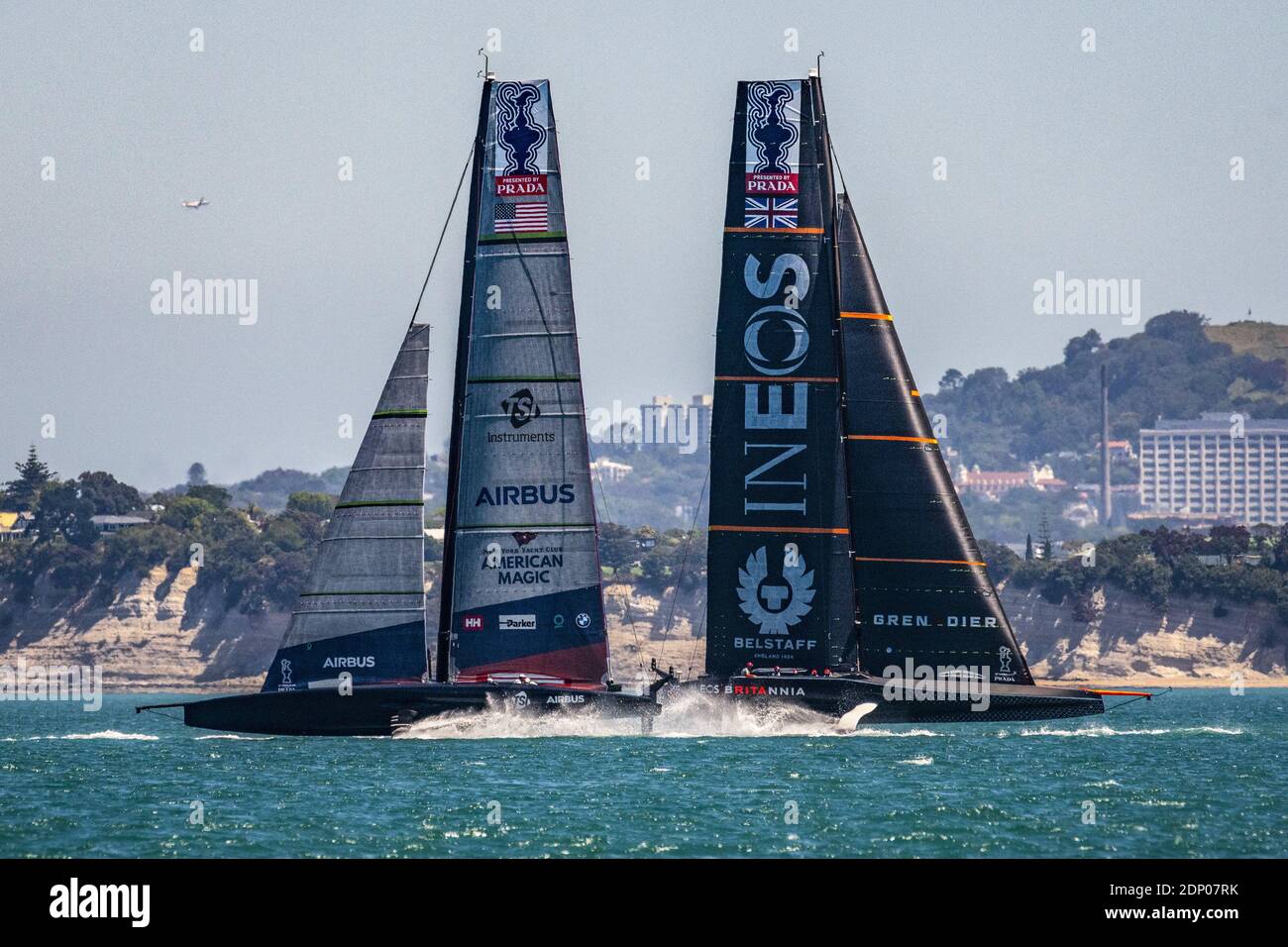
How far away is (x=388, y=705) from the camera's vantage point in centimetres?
4284

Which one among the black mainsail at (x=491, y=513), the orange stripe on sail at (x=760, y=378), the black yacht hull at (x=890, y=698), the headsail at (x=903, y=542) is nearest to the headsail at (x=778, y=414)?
the orange stripe on sail at (x=760, y=378)

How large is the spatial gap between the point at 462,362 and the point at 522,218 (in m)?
3.15

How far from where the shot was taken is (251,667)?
458 feet

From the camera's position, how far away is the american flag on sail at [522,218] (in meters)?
43.6

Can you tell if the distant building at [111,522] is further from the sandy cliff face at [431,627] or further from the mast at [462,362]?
the mast at [462,362]

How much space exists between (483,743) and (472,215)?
1149 cm

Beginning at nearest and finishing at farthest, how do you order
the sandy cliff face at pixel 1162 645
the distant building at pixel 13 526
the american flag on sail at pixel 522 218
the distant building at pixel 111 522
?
the american flag on sail at pixel 522 218 → the sandy cliff face at pixel 1162 645 → the distant building at pixel 13 526 → the distant building at pixel 111 522

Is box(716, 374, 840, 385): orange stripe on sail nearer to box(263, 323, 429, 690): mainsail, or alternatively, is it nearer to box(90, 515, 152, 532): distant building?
box(263, 323, 429, 690): mainsail

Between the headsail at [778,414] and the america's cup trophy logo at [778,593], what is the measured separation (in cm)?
2

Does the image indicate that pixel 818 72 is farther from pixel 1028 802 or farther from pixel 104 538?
pixel 104 538

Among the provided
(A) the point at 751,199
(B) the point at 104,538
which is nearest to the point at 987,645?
(A) the point at 751,199
